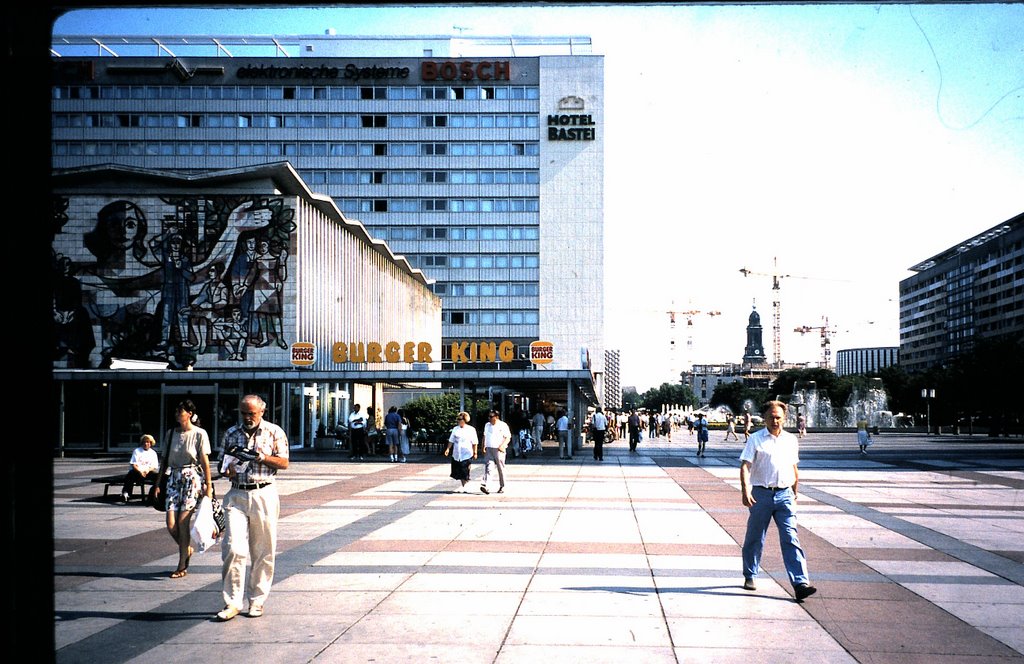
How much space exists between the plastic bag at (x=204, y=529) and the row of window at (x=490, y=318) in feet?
255

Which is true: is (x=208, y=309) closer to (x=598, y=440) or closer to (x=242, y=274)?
(x=242, y=274)

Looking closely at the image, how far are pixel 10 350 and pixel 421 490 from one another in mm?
18425

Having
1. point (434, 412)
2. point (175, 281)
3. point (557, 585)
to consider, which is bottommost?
point (557, 585)

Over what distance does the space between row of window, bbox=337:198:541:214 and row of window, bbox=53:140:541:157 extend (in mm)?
3986

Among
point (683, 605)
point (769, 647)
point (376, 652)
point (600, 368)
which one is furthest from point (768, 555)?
point (600, 368)

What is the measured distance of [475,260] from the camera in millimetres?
85562

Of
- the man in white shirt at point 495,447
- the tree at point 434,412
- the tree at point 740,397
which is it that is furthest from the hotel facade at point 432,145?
the man in white shirt at point 495,447

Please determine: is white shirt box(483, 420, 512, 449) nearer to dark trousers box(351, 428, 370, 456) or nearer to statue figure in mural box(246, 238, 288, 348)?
dark trousers box(351, 428, 370, 456)

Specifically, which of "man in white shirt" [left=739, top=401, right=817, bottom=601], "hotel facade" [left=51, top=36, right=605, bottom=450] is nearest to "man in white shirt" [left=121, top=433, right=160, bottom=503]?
"man in white shirt" [left=739, top=401, right=817, bottom=601]

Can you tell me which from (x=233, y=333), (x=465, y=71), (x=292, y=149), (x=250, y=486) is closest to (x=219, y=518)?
(x=250, y=486)

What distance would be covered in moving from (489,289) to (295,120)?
22.6 meters

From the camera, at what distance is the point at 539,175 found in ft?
277

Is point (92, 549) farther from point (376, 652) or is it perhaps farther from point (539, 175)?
point (539, 175)

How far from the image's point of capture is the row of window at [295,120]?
81.9m
